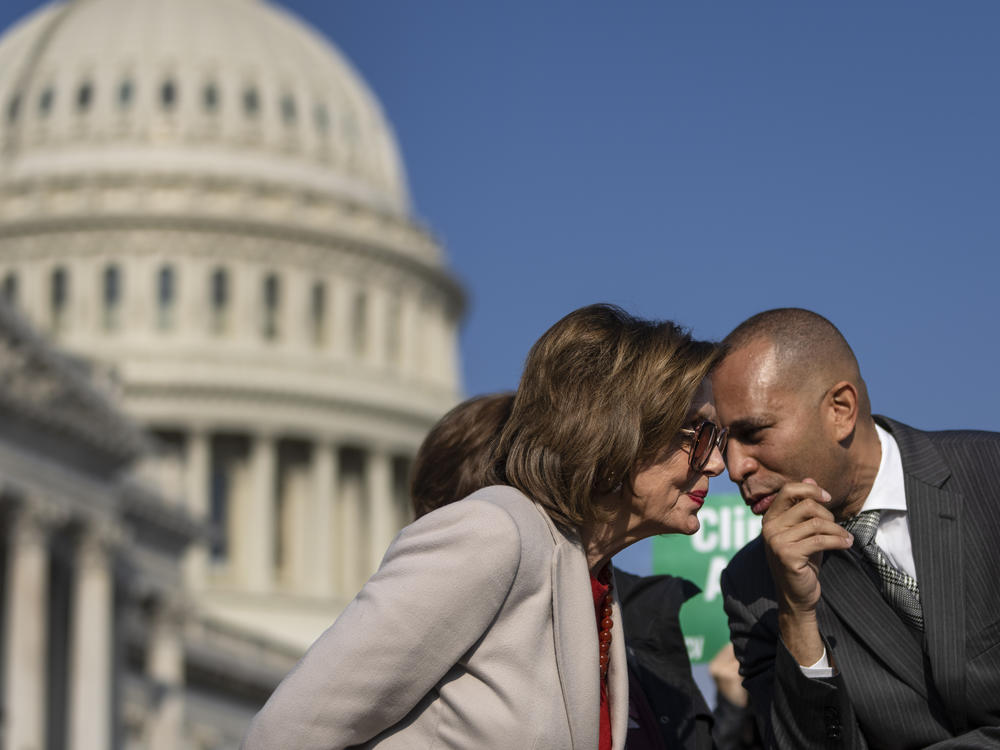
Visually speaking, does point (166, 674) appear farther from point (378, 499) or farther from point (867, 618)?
point (867, 618)

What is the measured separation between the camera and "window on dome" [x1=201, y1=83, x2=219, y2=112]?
87062 mm

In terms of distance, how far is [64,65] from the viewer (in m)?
87.1

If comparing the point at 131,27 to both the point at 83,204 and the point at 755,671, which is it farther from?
the point at 755,671

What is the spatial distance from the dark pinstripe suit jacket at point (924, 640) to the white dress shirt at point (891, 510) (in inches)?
1.9

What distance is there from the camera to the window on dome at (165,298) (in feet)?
272

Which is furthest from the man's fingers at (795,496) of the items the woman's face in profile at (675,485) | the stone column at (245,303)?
the stone column at (245,303)

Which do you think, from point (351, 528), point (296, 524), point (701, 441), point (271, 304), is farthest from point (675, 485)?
point (271, 304)

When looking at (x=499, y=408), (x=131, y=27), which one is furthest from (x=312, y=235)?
(x=499, y=408)

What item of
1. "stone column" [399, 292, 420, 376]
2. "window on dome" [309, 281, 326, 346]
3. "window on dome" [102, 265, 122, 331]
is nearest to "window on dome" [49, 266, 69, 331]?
"window on dome" [102, 265, 122, 331]

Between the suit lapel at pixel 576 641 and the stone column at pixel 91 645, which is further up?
the stone column at pixel 91 645

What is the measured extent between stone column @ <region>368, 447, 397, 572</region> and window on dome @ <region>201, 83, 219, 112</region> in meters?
16.4

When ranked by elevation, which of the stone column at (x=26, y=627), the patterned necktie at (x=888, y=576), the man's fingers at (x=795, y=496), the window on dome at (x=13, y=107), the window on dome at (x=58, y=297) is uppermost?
the window on dome at (x=13, y=107)

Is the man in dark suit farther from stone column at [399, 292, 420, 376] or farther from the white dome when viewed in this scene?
stone column at [399, 292, 420, 376]

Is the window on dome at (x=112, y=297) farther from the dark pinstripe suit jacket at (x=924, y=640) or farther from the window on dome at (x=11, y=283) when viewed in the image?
the dark pinstripe suit jacket at (x=924, y=640)
